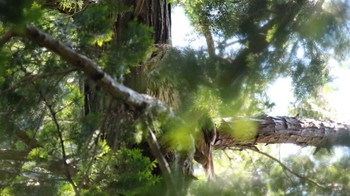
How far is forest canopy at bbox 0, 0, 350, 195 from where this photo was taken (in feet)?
7.71

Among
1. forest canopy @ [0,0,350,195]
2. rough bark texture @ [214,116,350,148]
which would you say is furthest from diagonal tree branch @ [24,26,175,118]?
rough bark texture @ [214,116,350,148]

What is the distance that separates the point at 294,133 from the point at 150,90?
1.59 m

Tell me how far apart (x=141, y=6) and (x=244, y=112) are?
1.12 metres

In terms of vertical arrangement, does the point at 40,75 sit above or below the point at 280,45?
below

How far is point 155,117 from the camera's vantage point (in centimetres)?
231

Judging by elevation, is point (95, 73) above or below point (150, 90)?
below

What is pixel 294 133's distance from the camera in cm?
450

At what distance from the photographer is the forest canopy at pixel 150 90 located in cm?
235

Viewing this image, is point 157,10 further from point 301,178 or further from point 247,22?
point 301,178

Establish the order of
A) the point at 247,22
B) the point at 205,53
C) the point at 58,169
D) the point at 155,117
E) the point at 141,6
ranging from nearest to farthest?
the point at 155,117 < the point at 58,169 < the point at 205,53 < the point at 247,22 < the point at 141,6

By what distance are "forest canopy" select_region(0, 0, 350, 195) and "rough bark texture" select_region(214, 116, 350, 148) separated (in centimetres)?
2

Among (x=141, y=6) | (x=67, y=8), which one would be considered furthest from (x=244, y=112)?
(x=67, y=8)

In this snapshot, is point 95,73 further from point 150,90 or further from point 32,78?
point 150,90

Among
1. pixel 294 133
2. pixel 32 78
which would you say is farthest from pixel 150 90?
pixel 294 133
